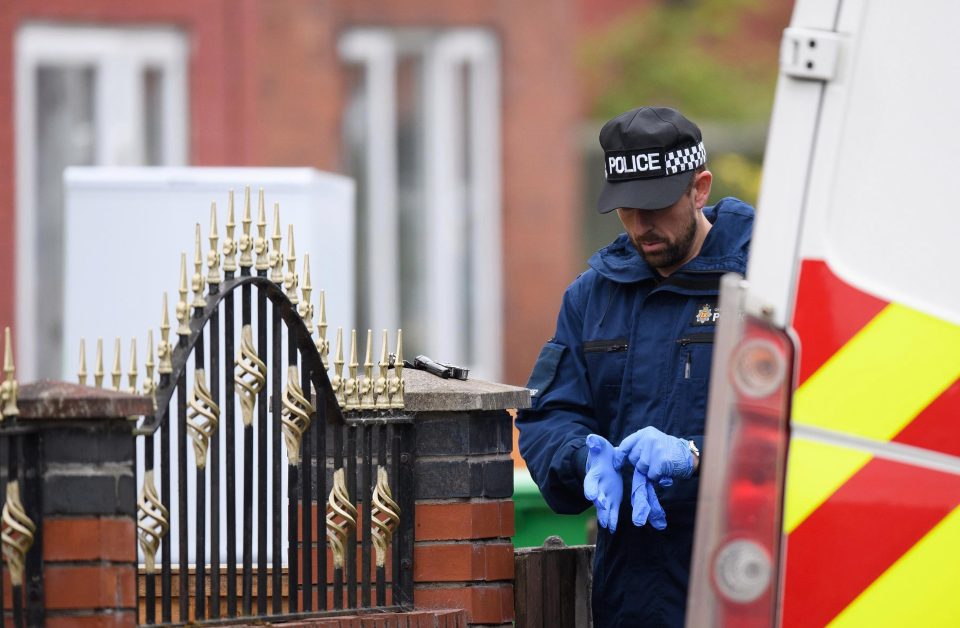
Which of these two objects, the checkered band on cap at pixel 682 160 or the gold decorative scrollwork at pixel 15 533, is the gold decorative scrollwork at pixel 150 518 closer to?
the gold decorative scrollwork at pixel 15 533

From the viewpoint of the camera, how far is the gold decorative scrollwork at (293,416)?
3621mm

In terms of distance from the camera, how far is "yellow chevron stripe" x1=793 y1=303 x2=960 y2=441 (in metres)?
2.66

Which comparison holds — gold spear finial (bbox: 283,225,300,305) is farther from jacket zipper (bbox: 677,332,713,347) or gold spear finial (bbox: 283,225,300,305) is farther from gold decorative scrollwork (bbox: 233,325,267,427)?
jacket zipper (bbox: 677,332,713,347)

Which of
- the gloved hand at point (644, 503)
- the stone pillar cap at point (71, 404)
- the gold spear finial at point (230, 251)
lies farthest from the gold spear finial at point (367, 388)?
the stone pillar cap at point (71, 404)

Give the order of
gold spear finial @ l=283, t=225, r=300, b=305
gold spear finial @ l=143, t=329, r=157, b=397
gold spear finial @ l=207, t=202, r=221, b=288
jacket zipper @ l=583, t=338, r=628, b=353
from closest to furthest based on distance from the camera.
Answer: gold spear finial @ l=143, t=329, r=157, b=397
gold spear finial @ l=207, t=202, r=221, b=288
gold spear finial @ l=283, t=225, r=300, b=305
jacket zipper @ l=583, t=338, r=628, b=353

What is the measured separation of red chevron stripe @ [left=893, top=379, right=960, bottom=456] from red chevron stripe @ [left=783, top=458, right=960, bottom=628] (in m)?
0.04

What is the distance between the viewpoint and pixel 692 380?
146 inches

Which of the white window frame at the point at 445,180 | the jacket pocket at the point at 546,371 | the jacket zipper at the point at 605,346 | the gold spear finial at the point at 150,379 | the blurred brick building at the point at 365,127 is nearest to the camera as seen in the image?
the gold spear finial at the point at 150,379

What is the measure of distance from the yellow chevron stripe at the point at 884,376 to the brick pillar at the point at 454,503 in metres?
1.24

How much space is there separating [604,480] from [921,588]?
43.1 inches

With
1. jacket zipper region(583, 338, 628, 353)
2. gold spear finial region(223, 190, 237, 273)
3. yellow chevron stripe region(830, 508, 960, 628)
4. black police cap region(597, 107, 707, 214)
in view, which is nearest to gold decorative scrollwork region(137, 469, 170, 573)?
gold spear finial region(223, 190, 237, 273)

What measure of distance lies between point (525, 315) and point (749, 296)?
11235 mm

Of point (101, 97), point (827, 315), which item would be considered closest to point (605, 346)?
point (827, 315)

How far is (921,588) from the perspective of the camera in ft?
8.66
